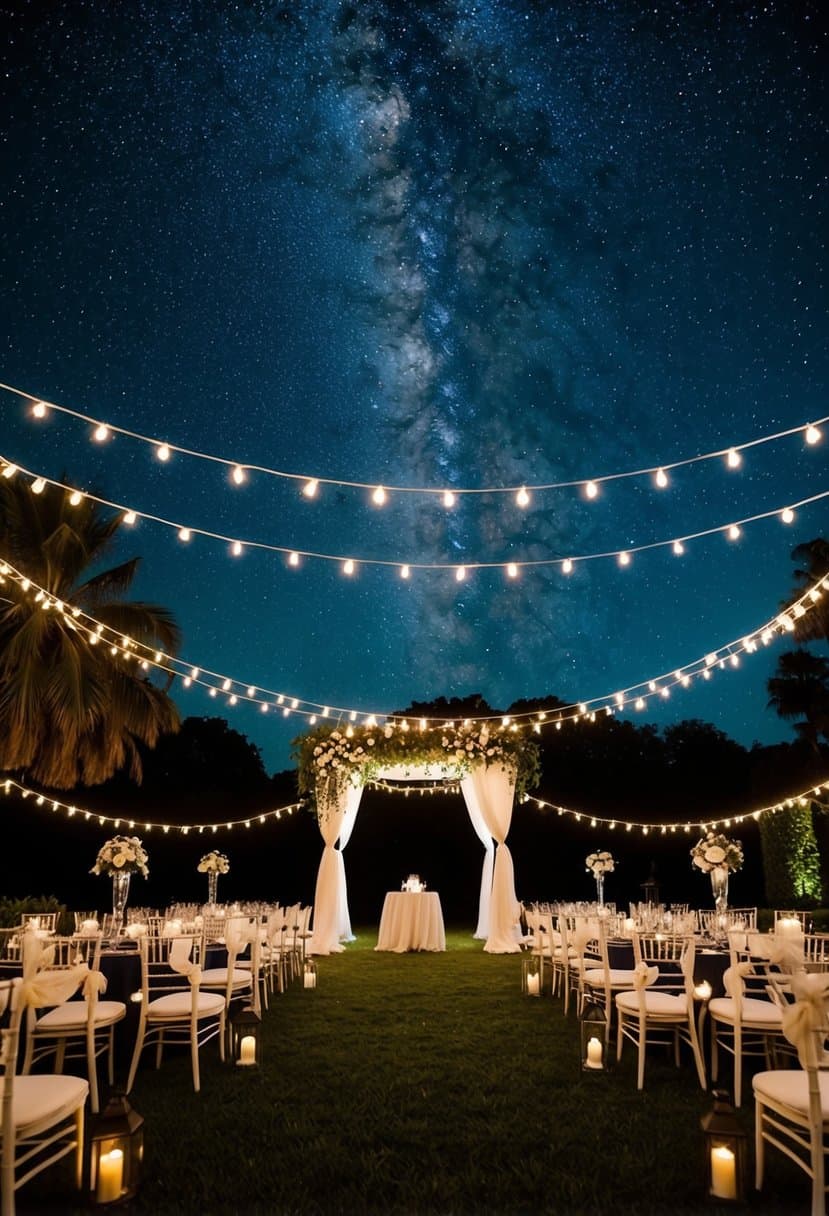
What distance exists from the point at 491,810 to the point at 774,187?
27.9 feet

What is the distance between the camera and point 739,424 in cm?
1035

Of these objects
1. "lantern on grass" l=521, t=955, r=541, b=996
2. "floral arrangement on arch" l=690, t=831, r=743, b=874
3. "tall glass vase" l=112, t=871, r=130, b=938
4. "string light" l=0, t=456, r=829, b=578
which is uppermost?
"string light" l=0, t=456, r=829, b=578

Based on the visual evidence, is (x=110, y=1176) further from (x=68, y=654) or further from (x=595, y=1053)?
(x=68, y=654)

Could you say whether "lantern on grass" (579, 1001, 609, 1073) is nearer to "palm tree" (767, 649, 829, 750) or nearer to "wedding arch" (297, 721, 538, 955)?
"wedding arch" (297, 721, 538, 955)

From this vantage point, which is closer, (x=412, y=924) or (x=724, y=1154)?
(x=724, y=1154)

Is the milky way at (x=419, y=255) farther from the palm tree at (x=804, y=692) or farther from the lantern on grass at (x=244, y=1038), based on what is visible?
the palm tree at (x=804, y=692)

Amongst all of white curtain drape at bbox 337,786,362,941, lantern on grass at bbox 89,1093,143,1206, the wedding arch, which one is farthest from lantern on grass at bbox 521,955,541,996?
lantern on grass at bbox 89,1093,143,1206

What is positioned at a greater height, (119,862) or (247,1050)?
(119,862)

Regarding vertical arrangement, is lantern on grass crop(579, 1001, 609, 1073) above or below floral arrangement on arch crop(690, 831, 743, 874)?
below

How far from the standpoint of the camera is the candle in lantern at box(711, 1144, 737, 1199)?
308 cm

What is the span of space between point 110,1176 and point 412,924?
9031 millimetres

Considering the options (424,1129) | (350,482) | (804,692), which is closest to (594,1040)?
(424,1129)

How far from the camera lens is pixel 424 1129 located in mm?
3982

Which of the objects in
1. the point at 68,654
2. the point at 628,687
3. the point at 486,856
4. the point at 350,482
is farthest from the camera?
the point at 486,856
